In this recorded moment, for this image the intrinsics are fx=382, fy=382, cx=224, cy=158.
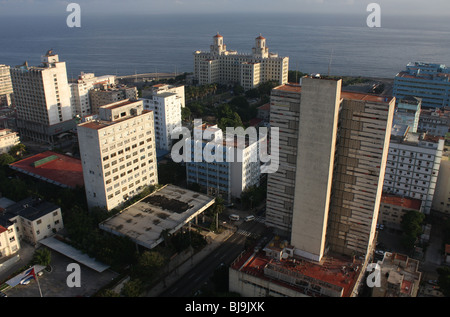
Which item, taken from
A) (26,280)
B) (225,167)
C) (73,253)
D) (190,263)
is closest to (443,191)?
(225,167)

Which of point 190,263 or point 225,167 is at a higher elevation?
point 225,167

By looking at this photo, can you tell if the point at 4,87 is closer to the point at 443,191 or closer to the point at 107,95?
the point at 107,95

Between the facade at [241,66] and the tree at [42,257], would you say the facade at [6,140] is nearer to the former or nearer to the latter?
the tree at [42,257]

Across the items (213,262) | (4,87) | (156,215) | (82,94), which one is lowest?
(213,262)

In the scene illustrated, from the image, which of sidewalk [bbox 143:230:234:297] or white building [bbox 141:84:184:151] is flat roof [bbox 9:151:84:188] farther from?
sidewalk [bbox 143:230:234:297]

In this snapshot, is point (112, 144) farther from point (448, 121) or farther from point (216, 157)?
point (448, 121)

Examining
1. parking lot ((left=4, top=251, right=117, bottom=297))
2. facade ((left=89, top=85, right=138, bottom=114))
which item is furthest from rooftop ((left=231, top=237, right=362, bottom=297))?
facade ((left=89, top=85, right=138, bottom=114))

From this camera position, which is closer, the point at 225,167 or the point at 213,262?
the point at 213,262
